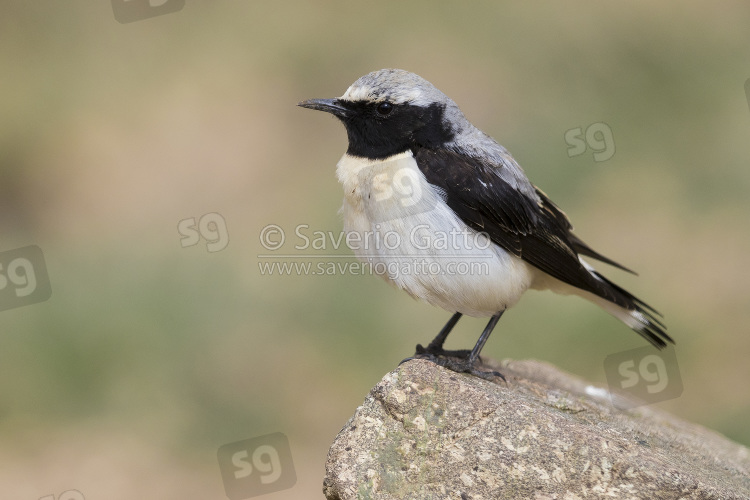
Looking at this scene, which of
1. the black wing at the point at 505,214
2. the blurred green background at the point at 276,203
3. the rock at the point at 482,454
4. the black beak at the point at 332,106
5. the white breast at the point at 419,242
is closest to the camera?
the rock at the point at 482,454

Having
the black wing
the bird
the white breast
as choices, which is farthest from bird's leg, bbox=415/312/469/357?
the black wing

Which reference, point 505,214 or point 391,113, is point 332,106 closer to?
point 391,113

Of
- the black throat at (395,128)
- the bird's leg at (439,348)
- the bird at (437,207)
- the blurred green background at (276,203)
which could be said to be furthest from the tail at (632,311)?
the blurred green background at (276,203)

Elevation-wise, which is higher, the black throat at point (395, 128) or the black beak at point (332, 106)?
the black beak at point (332, 106)

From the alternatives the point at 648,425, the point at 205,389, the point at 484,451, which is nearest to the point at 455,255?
the point at 484,451

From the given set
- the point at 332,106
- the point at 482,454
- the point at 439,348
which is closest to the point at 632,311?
the point at 439,348

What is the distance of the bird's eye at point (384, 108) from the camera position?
5.91m

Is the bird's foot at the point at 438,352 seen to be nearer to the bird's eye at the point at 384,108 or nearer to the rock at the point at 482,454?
the rock at the point at 482,454

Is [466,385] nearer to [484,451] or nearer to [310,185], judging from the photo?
[484,451]

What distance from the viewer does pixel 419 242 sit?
5574mm

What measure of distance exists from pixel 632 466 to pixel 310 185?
8.38 m

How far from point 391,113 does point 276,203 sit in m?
6.34

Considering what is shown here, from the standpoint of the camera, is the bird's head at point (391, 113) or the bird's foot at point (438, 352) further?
the bird's foot at point (438, 352)

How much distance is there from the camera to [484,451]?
4555mm
